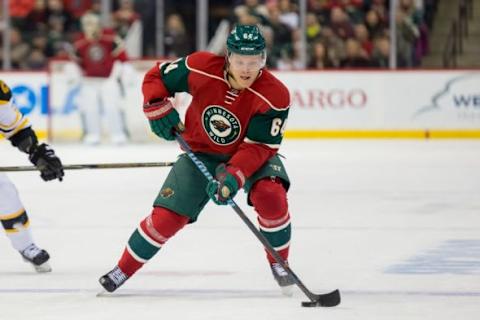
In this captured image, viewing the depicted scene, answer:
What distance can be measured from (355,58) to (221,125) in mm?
9208

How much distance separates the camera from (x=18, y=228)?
18.8ft

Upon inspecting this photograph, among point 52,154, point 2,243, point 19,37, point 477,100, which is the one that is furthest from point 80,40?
point 52,154

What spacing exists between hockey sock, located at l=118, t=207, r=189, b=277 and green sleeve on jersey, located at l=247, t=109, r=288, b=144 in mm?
409

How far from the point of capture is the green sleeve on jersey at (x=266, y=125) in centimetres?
487

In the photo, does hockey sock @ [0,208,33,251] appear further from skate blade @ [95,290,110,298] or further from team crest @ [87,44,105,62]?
team crest @ [87,44,105,62]

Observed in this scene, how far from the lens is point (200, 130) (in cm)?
504

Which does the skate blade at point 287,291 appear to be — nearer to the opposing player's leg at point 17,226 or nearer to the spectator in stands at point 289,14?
the opposing player's leg at point 17,226

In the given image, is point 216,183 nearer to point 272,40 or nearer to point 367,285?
point 367,285

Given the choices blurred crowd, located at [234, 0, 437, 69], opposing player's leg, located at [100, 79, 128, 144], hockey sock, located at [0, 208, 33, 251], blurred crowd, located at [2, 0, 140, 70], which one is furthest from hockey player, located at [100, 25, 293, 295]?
blurred crowd, located at [2, 0, 140, 70]

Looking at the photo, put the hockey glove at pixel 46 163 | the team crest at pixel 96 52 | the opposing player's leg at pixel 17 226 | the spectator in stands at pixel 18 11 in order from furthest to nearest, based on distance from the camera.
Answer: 1. the spectator in stands at pixel 18 11
2. the team crest at pixel 96 52
3. the opposing player's leg at pixel 17 226
4. the hockey glove at pixel 46 163

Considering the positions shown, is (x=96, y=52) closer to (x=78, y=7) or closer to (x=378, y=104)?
(x=78, y=7)

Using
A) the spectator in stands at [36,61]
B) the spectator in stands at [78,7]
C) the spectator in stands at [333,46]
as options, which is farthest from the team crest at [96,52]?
the spectator in stands at [333,46]

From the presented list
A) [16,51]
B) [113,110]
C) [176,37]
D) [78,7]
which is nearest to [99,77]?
[113,110]

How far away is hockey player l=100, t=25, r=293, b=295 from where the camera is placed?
15.9 feet
